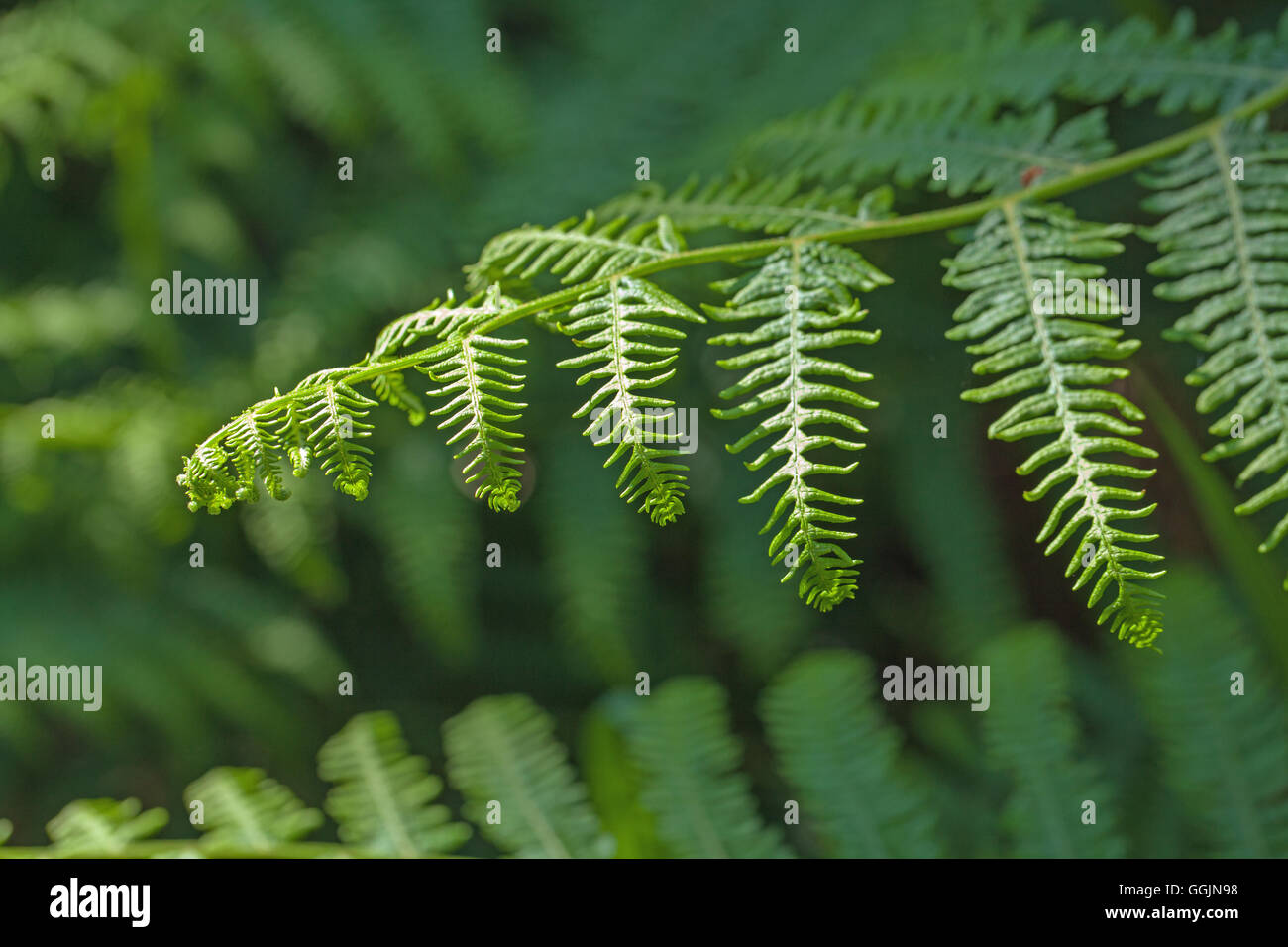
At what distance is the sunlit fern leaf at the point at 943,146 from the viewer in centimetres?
114

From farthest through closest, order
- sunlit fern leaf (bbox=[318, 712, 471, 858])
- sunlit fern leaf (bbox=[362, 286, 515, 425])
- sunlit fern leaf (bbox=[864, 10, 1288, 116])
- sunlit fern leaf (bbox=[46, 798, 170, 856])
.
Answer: sunlit fern leaf (bbox=[318, 712, 471, 858])
sunlit fern leaf (bbox=[46, 798, 170, 856])
sunlit fern leaf (bbox=[864, 10, 1288, 116])
sunlit fern leaf (bbox=[362, 286, 515, 425])

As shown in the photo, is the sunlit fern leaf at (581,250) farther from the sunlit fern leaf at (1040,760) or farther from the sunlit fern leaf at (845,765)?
the sunlit fern leaf at (1040,760)

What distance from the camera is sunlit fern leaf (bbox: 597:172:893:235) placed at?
1.06 meters

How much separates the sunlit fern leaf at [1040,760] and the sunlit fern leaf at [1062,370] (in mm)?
654

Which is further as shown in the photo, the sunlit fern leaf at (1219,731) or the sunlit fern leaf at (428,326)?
the sunlit fern leaf at (1219,731)

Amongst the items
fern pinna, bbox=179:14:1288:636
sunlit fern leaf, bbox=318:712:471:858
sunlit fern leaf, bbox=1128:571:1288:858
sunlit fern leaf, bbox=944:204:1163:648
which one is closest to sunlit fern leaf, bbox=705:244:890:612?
fern pinna, bbox=179:14:1288:636

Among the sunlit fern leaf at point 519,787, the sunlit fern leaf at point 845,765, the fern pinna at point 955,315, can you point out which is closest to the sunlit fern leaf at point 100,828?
the sunlit fern leaf at point 519,787

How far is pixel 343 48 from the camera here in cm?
213

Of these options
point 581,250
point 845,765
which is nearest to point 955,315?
point 581,250

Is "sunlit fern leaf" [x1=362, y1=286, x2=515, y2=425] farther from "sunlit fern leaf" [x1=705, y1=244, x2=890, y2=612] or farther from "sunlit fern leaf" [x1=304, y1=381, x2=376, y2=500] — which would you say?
"sunlit fern leaf" [x1=705, y1=244, x2=890, y2=612]
